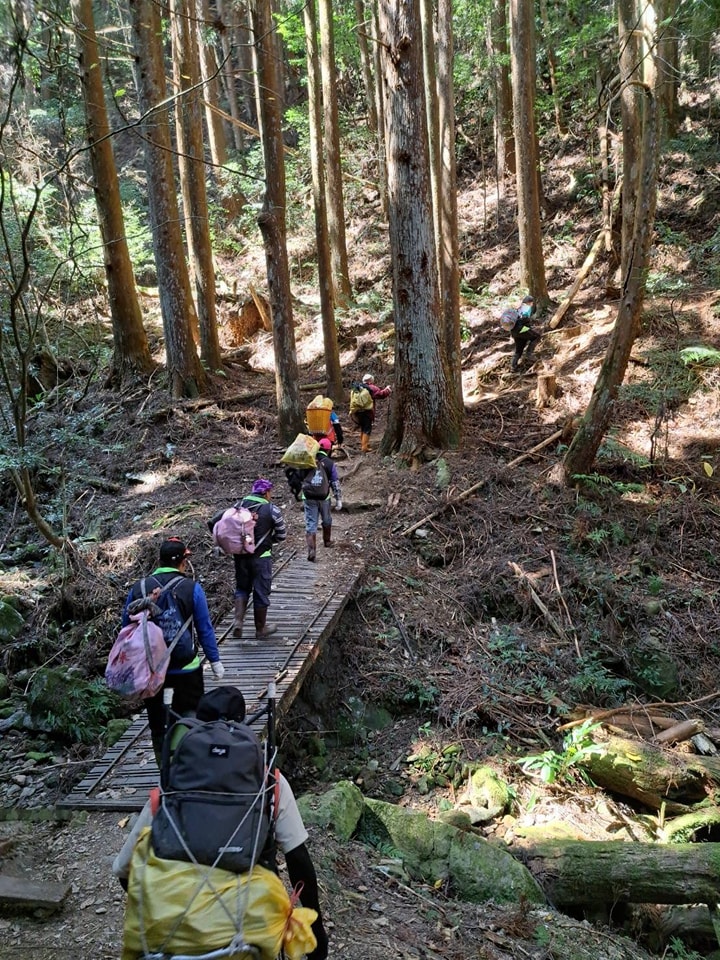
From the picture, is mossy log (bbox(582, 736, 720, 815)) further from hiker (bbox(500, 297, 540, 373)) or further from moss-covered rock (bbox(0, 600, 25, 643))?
hiker (bbox(500, 297, 540, 373))

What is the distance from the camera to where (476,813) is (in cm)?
722

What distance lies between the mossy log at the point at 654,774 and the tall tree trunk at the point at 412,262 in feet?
22.2

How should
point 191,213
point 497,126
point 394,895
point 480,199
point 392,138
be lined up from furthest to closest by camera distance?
point 480,199 → point 497,126 → point 191,213 → point 392,138 → point 394,895

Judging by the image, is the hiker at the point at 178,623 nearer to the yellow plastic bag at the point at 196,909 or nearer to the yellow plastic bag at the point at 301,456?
the yellow plastic bag at the point at 196,909

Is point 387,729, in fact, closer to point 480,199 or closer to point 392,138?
point 392,138

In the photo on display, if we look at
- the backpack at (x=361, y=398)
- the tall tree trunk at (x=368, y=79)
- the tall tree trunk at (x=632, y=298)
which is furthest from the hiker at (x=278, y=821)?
the tall tree trunk at (x=368, y=79)

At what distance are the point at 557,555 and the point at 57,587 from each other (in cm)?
768

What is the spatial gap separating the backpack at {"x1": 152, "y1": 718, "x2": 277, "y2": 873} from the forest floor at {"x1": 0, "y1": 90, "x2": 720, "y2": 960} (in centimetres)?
199

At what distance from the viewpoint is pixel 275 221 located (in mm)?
13258

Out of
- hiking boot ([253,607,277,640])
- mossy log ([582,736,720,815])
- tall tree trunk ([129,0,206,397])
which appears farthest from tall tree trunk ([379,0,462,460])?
mossy log ([582,736,720,815])

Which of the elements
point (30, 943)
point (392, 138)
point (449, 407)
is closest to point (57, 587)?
point (30, 943)

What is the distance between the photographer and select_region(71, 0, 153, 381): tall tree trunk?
15.6 metres

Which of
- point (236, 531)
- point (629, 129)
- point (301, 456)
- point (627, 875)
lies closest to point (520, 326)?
point (629, 129)

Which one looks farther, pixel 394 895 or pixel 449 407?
pixel 449 407
